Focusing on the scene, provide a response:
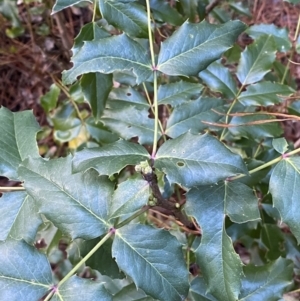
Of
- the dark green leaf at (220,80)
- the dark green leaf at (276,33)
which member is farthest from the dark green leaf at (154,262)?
the dark green leaf at (276,33)

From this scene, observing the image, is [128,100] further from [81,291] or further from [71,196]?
[81,291]

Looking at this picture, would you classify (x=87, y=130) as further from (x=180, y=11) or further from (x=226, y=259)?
(x=226, y=259)

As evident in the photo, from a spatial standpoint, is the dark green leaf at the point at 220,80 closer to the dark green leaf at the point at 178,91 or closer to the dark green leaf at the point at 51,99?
the dark green leaf at the point at 178,91

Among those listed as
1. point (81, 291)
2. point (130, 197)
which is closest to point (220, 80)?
point (130, 197)

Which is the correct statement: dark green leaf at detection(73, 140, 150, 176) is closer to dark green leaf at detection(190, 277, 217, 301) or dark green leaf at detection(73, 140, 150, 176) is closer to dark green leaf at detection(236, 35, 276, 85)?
dark green leaf at detection(190, 277, 217, 301)

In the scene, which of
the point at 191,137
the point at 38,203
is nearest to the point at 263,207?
the point at 191,137
